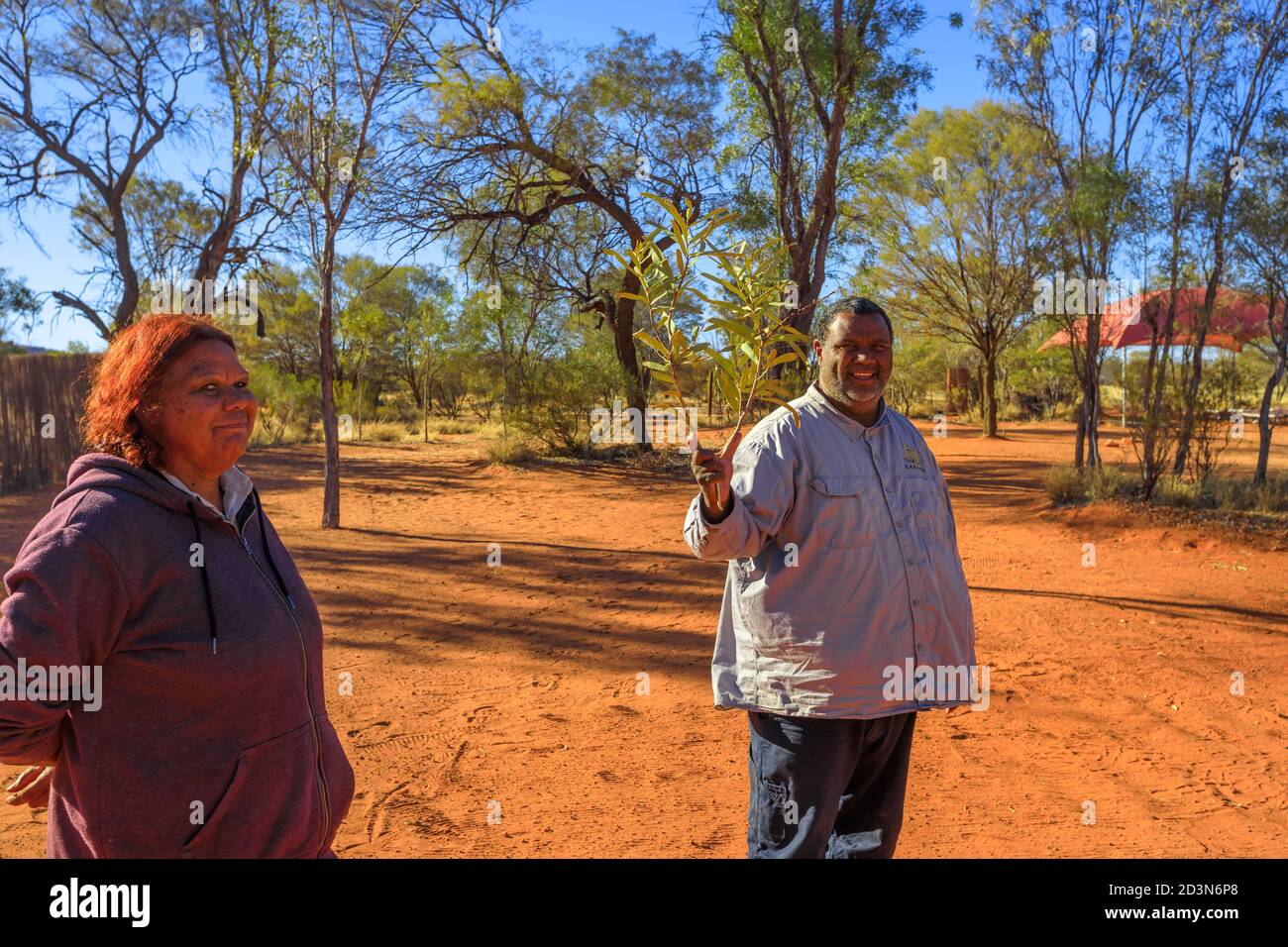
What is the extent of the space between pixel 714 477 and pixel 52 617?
138 centimetres

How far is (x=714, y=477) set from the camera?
2264 mm

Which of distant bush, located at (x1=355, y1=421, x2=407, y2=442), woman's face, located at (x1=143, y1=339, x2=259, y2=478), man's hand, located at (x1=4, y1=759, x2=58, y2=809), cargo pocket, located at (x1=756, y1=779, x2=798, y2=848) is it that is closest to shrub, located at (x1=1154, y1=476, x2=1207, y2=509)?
cargo pocket, located at (x1=756, y1=779, x2=798, y2=848)

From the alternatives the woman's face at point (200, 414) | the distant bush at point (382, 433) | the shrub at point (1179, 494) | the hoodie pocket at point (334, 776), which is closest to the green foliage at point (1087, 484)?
the shrub at point (1179, 494)

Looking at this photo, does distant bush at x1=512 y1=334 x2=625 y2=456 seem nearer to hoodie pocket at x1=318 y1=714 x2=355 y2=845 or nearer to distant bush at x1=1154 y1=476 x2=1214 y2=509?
distant bush at x1=1154 y1=476 x2=1214 y2=509

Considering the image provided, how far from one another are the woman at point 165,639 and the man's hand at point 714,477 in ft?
3.18

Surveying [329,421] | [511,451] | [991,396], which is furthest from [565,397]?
[991,396]

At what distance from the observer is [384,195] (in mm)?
14656

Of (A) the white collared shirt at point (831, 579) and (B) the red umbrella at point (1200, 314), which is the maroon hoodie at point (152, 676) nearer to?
(A) the white collared shirt at point (831, 579)

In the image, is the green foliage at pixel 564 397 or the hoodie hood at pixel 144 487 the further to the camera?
the green foliage at pixel 564 397

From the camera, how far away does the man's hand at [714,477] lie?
88.5 inches

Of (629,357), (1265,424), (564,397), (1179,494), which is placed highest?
(629,357)

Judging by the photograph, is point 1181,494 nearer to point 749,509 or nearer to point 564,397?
point 749,509

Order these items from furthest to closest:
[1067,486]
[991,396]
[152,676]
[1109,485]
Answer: [991,396] → [1067,486] → [1109,485] → [152,676]

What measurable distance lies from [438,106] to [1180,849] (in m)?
15.2
